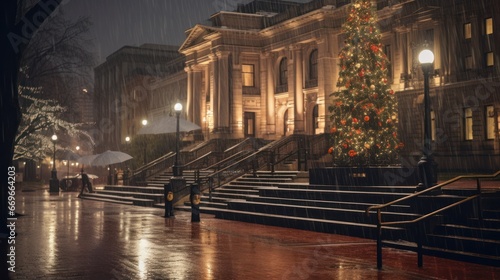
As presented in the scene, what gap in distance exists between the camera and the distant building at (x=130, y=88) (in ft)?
260

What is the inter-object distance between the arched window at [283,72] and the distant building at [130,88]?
24610 millimetres

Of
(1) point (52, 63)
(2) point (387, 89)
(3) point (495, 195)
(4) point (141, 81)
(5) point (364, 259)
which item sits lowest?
(5) point (364, 259)

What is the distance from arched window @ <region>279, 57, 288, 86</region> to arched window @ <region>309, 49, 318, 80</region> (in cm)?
310

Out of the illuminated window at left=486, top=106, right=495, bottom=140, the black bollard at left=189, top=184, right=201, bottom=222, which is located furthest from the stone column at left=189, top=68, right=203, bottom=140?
the black bollard at left=189, top=184, right=201, bottom=222

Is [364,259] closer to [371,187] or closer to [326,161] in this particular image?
[371,187]

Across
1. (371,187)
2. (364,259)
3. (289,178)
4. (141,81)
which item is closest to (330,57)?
(289,178)

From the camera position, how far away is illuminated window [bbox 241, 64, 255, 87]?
52.2 metres

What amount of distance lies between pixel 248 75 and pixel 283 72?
11.3 feet

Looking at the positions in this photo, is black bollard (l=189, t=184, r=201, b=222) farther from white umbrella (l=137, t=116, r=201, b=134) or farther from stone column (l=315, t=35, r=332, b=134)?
stone column (l=315, t=35, r=332, b=134)

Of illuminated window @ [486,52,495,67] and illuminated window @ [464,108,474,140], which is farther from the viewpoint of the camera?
illuminated window @ [464,108,474,140]

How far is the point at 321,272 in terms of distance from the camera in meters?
11.3

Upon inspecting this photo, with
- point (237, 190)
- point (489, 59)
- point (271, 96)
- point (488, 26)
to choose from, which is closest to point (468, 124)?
point (489, 59)

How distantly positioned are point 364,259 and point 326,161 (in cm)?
2562

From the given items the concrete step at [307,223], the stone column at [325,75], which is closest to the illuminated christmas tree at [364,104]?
the concrete step at [307,223]
